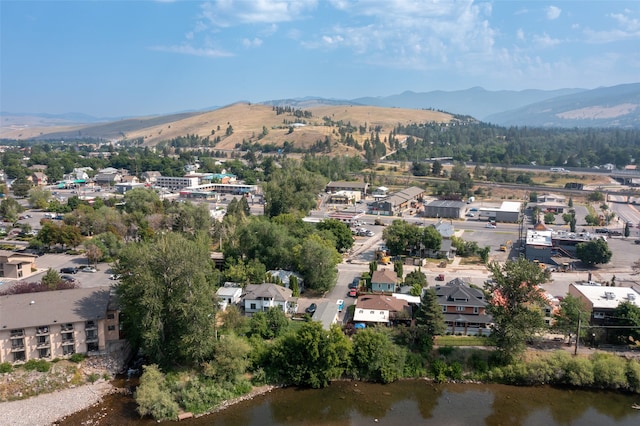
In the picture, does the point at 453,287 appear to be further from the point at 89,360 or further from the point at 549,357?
the point at 89,360

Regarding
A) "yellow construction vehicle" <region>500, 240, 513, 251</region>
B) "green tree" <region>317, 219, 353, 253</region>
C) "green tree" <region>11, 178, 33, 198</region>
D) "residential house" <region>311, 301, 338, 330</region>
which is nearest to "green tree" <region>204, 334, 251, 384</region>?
"residential house" <region>311, 301, 338, 330</region>

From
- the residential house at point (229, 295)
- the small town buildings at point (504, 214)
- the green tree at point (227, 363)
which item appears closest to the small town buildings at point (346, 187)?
the small town buildings at point (504, 214)

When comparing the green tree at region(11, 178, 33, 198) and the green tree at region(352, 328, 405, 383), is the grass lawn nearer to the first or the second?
the green tree at region(352, 328, 405, 383)

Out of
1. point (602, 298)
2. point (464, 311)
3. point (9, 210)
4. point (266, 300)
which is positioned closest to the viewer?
point (464, 311)

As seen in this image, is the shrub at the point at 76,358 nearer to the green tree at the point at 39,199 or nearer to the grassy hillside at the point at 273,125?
the green tree at the point at 39,199

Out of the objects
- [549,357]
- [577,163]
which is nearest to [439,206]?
[549,357]

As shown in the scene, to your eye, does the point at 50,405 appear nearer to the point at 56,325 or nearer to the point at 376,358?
the point at 56,325

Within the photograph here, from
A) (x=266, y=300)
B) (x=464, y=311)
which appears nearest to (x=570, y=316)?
(x=464, y=311)
